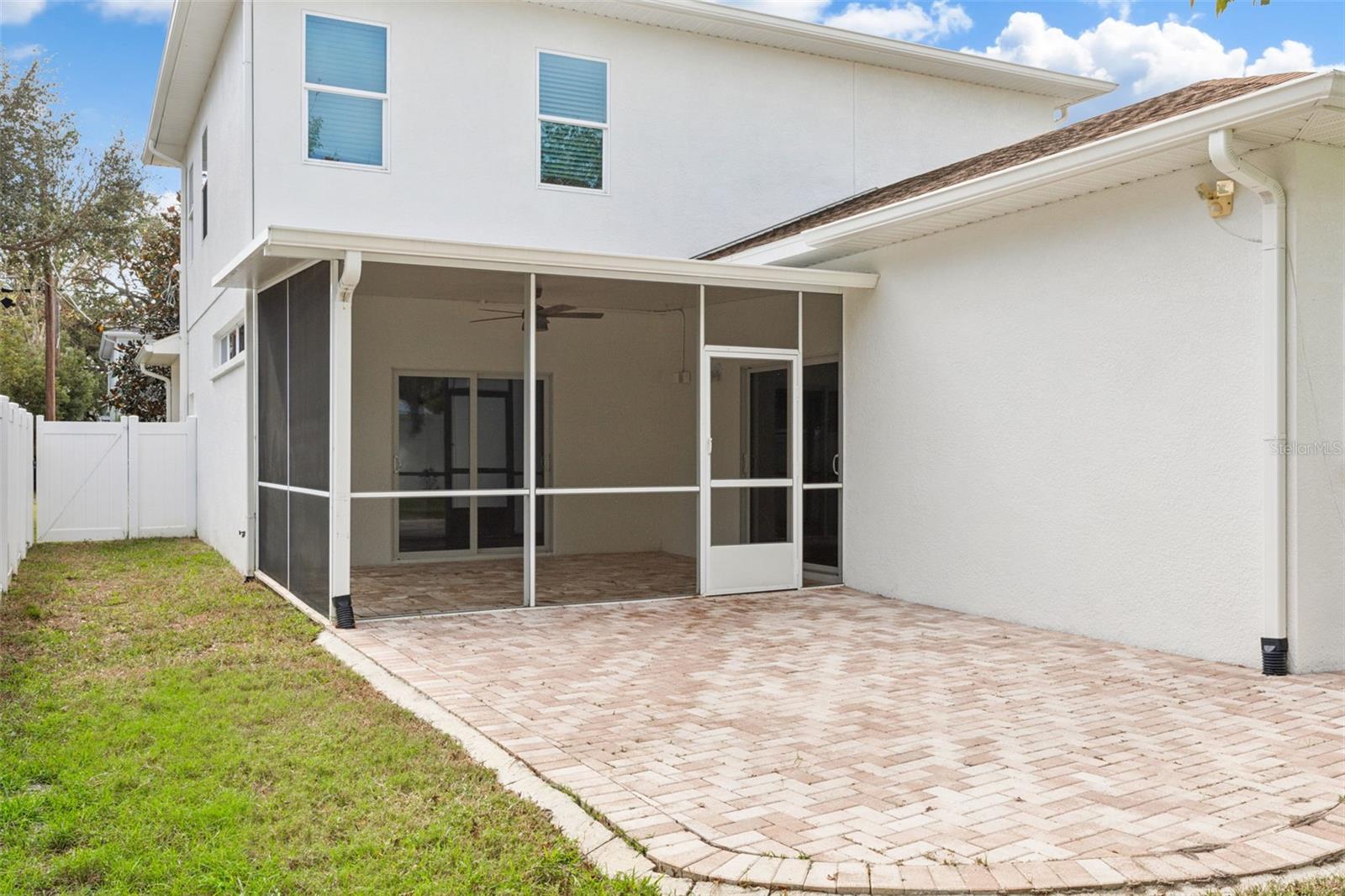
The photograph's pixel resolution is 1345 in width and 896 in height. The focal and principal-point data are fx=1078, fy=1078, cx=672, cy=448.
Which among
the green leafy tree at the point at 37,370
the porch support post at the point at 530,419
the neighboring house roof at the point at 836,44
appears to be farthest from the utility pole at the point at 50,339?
the porch support post at the point at 530,419

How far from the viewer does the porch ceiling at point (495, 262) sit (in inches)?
308

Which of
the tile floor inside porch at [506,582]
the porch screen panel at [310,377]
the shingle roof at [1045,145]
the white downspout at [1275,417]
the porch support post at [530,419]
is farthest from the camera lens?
the tile floor inside porch at [506,582]

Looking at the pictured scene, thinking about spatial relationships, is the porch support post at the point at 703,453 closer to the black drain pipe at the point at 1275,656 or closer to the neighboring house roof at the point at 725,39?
the neighboring house roof at the point at 725,39

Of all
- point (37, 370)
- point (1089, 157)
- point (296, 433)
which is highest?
point (37, 370)

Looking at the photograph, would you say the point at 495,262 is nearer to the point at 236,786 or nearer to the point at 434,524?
the point at 236,786

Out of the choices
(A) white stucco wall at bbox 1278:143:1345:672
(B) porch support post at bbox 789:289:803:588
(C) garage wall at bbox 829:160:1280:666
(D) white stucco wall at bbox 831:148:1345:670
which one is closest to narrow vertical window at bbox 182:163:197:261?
(B) porch support post at bbox 789:289:803:588

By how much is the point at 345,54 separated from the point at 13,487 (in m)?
5.25

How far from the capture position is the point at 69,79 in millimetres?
21000

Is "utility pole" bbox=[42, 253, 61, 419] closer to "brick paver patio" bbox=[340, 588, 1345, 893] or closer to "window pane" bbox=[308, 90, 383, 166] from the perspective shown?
"window pane" bbox=[308, 90, 383, 166]

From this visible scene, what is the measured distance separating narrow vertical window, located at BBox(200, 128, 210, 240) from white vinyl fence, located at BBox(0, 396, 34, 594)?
3359 millimetres

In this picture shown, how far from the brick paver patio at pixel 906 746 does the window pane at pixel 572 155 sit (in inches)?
221

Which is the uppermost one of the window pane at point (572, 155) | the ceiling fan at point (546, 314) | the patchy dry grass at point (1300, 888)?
the window pane at point (572, 155)

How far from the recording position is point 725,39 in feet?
41.5

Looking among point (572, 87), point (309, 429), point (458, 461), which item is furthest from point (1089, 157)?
point (458, 461)
